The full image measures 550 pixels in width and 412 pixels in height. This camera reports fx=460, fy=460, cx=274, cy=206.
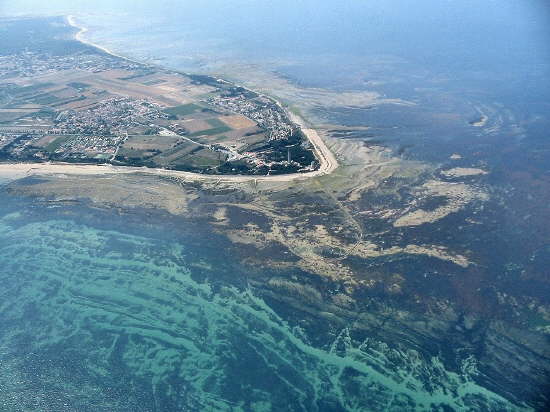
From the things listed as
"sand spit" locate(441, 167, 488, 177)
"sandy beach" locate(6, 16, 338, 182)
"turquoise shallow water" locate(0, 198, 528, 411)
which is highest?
"sand spit" locate(441, 167, 488, 177)

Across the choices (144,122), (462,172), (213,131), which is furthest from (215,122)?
(462,172)

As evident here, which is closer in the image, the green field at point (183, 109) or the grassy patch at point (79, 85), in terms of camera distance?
the green field at point (183, 109)

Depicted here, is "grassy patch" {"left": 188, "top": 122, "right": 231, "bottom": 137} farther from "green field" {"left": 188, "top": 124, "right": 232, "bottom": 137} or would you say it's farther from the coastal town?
the coastal town

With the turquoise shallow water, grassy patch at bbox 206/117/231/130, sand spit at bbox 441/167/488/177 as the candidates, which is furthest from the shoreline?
the turquoise shallow water

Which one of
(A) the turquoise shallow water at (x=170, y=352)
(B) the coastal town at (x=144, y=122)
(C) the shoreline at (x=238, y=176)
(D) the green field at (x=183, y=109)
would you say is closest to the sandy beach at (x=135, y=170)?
(C) the shoreline at (x=238, y=176)

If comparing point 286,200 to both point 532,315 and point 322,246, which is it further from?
point 532,315

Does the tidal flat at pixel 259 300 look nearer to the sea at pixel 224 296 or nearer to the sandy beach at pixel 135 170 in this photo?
the sea at pixel 224 296

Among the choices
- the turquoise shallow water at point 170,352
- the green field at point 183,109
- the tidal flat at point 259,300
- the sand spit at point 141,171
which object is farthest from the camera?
the green field at point 183,109

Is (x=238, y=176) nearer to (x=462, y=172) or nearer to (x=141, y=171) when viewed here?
(x=141, y=171)

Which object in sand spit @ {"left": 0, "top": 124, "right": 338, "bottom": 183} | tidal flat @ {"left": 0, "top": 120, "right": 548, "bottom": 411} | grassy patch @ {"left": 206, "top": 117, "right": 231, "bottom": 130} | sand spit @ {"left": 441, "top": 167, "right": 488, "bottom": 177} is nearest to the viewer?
tidal flat @ {"left": 0, "top": 120, "right": 548, "bottom": 411}

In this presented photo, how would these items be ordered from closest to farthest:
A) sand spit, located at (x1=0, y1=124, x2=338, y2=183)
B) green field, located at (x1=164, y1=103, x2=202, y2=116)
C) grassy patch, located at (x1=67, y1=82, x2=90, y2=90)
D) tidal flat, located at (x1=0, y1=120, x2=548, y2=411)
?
tidal flat, located at (x1=0, y1=120, x2=548, y2=411) → sand spit, located at (x1=0, y1=124, x2=338, y2=183) → green field, located at (x1=164, y1=103, x2=202, y2=116) → grassy patch, located at (x1=67, y1=82, x2=90, y2=90)
